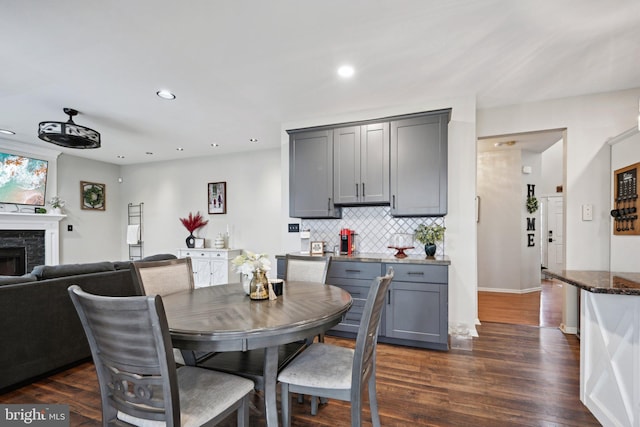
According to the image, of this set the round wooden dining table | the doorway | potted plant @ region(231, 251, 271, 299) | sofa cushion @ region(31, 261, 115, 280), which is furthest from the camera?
the doorway

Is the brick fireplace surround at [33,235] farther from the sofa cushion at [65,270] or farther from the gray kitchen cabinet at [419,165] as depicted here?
the gray kitchen cabinet at [419,165]

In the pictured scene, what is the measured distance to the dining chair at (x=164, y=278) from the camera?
2049 mm

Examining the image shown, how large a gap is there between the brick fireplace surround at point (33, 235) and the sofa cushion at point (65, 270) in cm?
337

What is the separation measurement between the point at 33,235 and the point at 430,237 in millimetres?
6320

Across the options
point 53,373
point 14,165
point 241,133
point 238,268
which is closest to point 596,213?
point 238,268

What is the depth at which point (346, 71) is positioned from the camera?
9.08 ft

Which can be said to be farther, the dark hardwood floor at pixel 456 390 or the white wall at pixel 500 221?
the white wall at pixel 500 221

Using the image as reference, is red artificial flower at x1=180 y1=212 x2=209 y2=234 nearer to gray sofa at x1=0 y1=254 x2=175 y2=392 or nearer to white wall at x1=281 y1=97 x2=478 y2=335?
gray sofa at x1=0 y1=254 x2=175 y2=392

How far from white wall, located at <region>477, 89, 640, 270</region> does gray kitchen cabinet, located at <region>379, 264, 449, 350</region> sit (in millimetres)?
1642

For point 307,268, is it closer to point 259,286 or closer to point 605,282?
point 259,286

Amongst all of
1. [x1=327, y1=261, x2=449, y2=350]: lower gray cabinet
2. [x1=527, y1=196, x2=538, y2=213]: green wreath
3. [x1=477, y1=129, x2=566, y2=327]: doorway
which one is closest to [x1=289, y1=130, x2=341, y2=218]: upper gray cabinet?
[x1=327, y1=261, x2=449, y2=350]: lower gray cabinet

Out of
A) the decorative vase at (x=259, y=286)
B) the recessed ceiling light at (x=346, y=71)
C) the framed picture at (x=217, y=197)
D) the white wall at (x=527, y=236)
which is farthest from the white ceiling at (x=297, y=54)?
the white wall at (x=527, y=236)

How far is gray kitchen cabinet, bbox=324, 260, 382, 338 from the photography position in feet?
10.3

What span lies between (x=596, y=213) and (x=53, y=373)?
537 centimetres
